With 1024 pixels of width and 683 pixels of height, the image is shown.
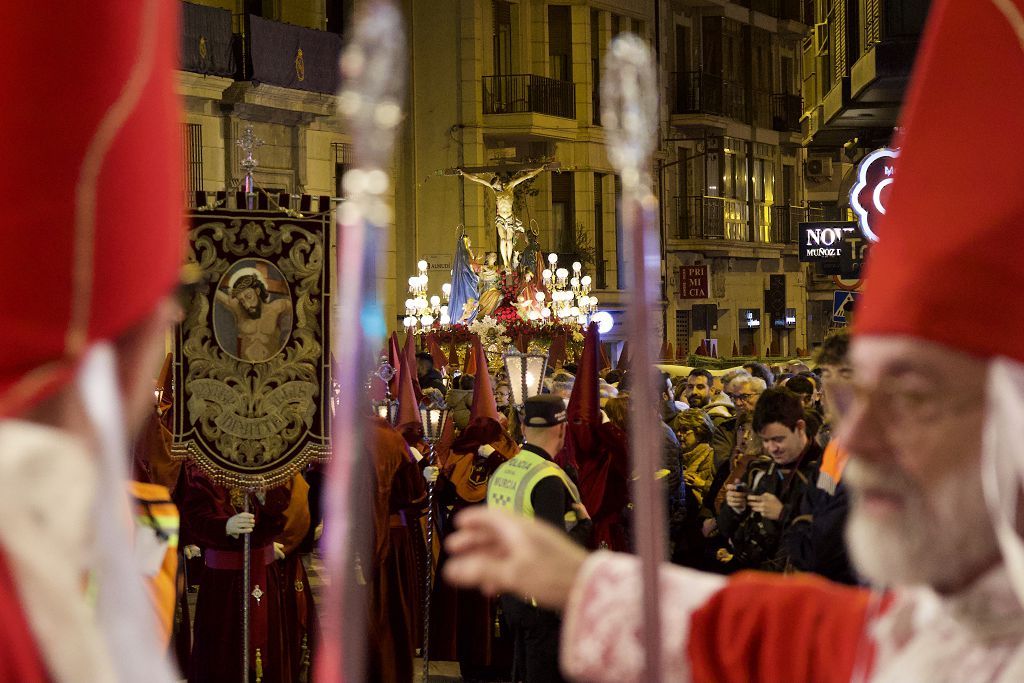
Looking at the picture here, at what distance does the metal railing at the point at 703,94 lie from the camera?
38562 millimetres

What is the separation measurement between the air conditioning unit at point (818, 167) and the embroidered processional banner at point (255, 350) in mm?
37866

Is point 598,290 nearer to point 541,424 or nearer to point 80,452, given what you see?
point 541,424

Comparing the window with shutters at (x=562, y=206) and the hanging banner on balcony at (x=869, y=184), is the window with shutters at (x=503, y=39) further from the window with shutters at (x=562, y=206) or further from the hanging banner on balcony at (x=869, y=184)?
the hanging banner on balcony at (x=869, y=184)

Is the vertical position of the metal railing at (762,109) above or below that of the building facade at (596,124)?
above

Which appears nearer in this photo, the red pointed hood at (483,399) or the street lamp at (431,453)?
the street lamp at (431,453)

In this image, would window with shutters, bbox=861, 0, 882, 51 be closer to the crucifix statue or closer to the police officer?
the police officer


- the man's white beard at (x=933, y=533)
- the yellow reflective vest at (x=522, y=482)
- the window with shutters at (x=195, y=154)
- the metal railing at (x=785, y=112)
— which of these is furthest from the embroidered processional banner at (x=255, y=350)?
the metal railing at (x=785, y=112)

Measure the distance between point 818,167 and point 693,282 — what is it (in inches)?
312

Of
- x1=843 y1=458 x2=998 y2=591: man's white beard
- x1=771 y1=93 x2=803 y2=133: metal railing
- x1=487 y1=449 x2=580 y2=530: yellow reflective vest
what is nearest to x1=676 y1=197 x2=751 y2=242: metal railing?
x1=771 y1=93 x2=803 y2=133: metal railing

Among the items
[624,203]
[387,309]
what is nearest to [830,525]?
[624,203]

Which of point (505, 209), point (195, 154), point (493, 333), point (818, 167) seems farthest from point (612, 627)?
point (818, 167)

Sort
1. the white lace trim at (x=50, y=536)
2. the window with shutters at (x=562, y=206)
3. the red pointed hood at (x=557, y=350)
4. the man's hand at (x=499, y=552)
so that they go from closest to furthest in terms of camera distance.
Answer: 1. the white lace trim at (x=50, y=536)
2. the man's hand at (x=499, y=552)
3. the red pointed hood at (x=557, y=350)
4. the window with shutters at (x=562, y=206)

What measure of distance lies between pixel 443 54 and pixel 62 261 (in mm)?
29981

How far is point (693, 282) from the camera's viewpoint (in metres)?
37.7
